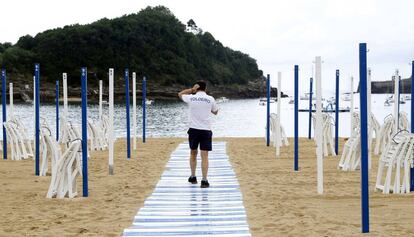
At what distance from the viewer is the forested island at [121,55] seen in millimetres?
107312

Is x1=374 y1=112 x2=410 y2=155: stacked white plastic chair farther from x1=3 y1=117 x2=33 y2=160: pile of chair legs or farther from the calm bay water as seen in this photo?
the calm bay water

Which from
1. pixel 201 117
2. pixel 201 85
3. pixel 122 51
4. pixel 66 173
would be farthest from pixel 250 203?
pixel 122 51

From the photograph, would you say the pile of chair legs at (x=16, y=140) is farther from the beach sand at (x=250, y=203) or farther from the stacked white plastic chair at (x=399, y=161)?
the stacked white plastic chair at (x=399, y=161)

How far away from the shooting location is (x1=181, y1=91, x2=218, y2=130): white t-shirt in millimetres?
9352

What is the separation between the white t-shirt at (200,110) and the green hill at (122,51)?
324ft

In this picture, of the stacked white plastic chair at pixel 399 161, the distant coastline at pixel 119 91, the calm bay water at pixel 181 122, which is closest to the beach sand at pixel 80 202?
the stacked white plastic chair at pixel 399 161

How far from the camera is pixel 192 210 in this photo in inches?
306

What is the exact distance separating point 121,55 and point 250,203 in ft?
343

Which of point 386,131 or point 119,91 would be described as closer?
point 386,131

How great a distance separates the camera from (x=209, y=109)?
938cm

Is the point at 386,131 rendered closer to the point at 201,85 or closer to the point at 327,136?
the point at 327,136

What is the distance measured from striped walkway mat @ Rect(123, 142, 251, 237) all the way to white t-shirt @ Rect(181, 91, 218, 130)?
93 cm

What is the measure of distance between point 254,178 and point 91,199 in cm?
306

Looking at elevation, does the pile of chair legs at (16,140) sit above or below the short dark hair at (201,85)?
below
